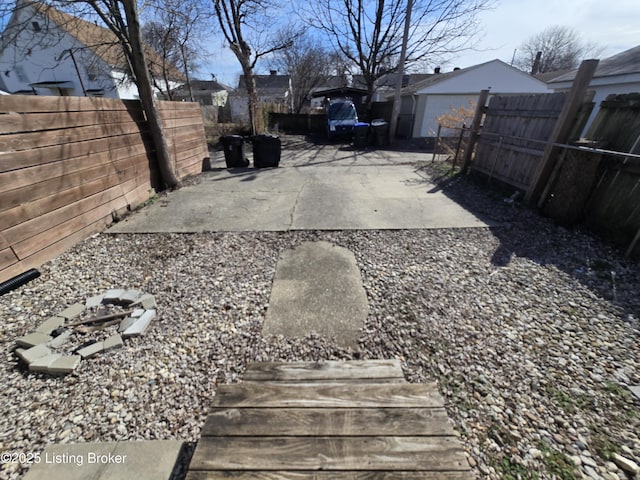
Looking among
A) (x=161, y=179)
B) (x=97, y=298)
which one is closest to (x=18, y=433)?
(x=97, y=298)

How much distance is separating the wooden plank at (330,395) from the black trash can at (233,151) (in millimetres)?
8408

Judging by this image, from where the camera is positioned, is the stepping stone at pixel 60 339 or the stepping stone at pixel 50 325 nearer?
the stepping stone at pixel 60 339

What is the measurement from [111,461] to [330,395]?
50.8 inches

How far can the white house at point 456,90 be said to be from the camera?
1511 centimetres

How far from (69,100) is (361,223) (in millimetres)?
4751

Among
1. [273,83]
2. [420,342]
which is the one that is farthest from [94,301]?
[273,83]

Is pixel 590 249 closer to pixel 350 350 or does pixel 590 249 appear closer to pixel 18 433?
pixel 350 350

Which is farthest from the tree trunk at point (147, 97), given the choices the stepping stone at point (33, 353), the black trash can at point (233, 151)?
the stepping stone at point (33, 353)

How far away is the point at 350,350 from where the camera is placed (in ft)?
7.18

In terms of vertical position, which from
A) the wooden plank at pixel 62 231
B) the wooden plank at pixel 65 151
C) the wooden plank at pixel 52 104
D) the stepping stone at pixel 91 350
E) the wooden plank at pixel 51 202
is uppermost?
the wooden plank at pixel 52 104

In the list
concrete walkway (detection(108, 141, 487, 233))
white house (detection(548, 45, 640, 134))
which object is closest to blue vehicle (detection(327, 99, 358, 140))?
concrete walkway (detection(108, 141, 487, 233))

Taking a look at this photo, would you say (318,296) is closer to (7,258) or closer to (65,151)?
(7,258)

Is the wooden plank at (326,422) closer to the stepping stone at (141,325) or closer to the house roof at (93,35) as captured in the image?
the stepping stone at (141,325)

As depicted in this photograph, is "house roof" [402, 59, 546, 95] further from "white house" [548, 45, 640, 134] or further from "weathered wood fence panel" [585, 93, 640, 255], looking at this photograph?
"weathered wood fence panel" [585, 93, 640, 255]
